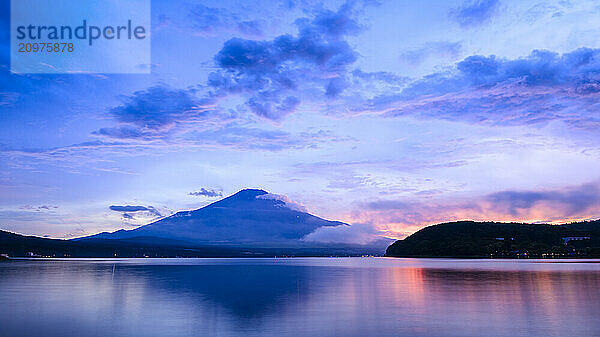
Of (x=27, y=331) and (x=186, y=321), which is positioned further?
(x=186, y=321)

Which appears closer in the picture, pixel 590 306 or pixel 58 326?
pixel 58 326

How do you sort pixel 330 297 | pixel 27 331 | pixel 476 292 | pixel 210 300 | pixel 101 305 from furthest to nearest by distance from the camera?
pixel 476 292 < pixel 330 297 < pixel 210 300 < pixel 101 305 < pixel 27 331

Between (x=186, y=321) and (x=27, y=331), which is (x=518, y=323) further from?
(x=27, y=331)

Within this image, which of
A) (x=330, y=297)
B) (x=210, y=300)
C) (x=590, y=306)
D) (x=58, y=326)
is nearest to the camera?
(x=58, y=326)

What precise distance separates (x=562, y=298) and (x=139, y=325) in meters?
33.3

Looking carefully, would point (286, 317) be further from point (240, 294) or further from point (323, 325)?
point (240, 294)

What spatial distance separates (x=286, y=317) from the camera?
2830 centimetres

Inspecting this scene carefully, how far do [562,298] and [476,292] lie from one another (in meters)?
7.84

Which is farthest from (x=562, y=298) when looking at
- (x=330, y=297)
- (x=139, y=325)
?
(x=139, y=325)

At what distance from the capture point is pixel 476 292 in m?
44.2

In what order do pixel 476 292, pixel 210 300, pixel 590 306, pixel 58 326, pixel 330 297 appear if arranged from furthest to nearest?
1. pixel 476 292
2. pixel 330 297
3. pixel 210 300
4. pixel 590 306
5. pixel 58 326

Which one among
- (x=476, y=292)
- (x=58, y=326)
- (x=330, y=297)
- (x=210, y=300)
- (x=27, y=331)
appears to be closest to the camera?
(x=27, y=331)

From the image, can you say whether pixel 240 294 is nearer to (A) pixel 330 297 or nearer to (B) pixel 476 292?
(A) pixel 330 297

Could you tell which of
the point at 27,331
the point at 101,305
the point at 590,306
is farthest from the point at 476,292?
the point at 27,331
